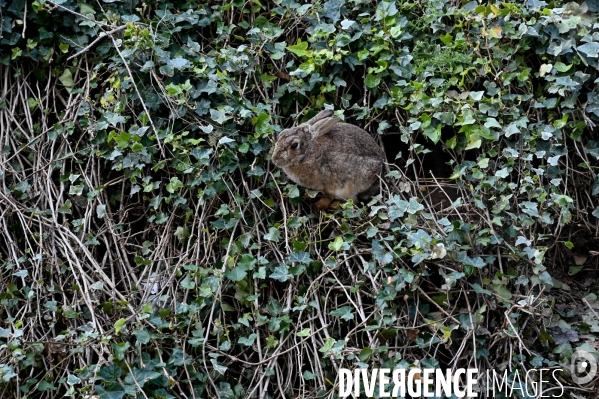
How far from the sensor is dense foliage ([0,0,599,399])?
4676 millimetres

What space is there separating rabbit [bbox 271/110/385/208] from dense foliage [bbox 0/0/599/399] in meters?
0.13

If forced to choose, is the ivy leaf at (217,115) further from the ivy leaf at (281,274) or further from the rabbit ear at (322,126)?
the ivy leaf at (281,274)

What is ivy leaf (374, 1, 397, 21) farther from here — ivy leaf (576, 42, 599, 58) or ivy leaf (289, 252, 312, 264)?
ivy leaf (289, 252, 312, 264)

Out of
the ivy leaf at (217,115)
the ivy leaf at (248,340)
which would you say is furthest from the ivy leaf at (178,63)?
the ivy leaf at (248,340)

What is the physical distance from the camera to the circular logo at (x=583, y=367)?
475cm

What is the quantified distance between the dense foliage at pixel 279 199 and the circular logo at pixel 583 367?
0.17 feet

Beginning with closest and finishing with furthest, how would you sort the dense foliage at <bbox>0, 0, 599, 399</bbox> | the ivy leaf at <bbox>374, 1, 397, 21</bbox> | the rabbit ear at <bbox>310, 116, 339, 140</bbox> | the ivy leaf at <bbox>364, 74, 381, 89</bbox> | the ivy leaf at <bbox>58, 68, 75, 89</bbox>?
the dense foliage at <bbox>0, 0, 599, 399</bbox>, the rabbit ear at <bbox>310, 116, 339, 140</bbox>, the ivy leaf at <bbox>364, 74, 381, 89</bbox>, the ivy leaf at <bbox>374, 1, 397, 21</bbox>, the ivy leaf at <bbox>58, 68, 75, 89</bbox>

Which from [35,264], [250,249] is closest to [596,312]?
[250,249]

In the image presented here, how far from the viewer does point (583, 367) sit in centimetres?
475

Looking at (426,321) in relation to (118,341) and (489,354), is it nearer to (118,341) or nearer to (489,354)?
(489,354)

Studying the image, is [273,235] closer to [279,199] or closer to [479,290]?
[279,199]

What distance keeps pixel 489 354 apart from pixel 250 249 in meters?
1.53

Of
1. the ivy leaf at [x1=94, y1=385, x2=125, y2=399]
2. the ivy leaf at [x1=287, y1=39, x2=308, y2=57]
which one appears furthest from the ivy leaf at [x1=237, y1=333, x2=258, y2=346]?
the ivy leaf at [x1=287, y1=39, x2=308, y2=57]

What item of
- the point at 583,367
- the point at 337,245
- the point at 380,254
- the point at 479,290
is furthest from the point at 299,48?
the point at 583,367
